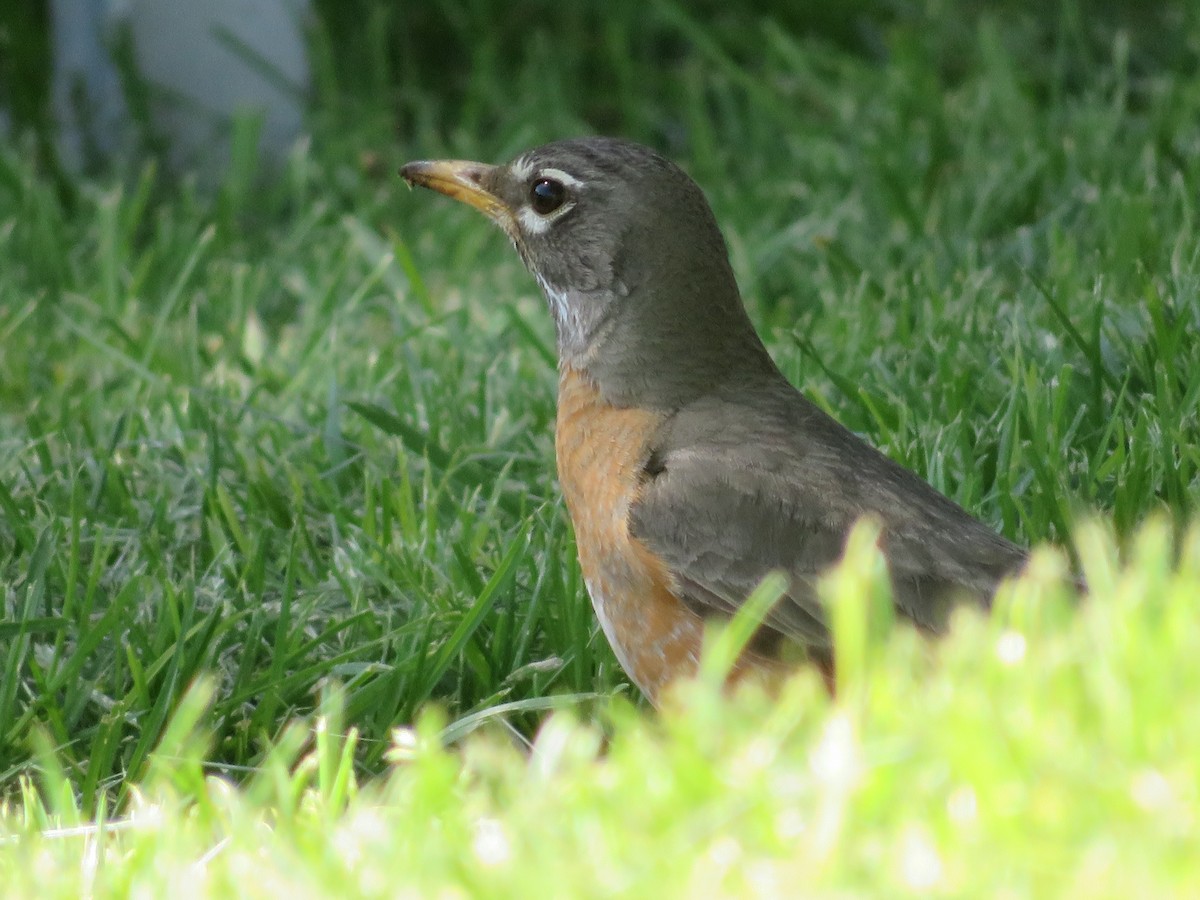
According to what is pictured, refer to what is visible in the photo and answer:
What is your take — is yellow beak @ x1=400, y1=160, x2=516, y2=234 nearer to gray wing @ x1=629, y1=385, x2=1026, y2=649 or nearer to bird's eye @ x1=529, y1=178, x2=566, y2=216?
bird's eye @ x1=529, y1=178, x2=566, y2=216

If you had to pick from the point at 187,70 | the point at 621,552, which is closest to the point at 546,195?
the point at 621,552

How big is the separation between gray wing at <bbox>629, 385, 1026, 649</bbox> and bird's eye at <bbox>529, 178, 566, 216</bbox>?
734mm

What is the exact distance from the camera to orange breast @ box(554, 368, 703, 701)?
321 centimetres

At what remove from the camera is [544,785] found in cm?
228

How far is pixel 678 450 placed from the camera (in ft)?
11.3

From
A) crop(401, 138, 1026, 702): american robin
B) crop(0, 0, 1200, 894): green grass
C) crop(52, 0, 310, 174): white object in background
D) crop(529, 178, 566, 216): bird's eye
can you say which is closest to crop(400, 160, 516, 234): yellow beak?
crop(401, 138, 1026, 702): american robin

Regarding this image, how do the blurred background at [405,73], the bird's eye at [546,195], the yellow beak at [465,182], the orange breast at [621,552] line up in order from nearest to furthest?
the orange breast at [621,552], the bird's eye at [546,195], the yellow beak at [465,182], the blurred background at [405,73]

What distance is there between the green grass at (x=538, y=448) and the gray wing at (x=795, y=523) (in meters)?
0.36

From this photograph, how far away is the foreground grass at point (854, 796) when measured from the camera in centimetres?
191

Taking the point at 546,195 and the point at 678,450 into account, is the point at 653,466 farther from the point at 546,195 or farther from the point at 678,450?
the point at 546,195

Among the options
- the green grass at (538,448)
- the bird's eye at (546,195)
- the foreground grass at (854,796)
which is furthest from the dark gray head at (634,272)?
the foreground grass at (854,796)

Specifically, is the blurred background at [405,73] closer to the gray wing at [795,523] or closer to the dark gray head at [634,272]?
the dark gray head at [634,272]

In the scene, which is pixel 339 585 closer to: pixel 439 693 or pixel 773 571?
pixel 439 693

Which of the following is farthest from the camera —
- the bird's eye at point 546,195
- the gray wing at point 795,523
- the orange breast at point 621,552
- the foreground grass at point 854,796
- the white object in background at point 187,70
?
the white object in background at point 187,70
